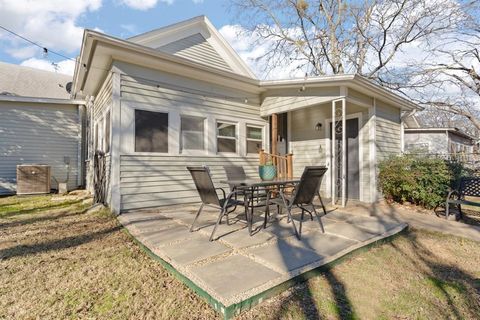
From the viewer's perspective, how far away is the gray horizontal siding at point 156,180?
4.95 metres

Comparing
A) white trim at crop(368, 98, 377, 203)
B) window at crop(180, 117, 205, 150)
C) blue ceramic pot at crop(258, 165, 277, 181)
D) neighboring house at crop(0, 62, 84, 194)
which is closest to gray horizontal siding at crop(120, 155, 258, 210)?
window at crop(180, 117, 205, 150)

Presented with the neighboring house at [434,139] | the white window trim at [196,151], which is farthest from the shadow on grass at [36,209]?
the neighboring house at [434,139]

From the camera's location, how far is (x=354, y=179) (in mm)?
6562

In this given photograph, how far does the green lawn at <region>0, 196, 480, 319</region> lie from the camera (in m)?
1.86

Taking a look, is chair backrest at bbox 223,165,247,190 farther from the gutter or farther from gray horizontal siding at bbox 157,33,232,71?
the gutter

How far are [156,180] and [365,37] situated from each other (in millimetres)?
13097

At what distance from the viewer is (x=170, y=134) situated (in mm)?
5500

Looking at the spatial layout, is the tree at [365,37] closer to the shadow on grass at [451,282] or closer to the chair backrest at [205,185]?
the chair backrest at [205,185]

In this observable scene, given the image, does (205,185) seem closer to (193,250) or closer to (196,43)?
(193,250)

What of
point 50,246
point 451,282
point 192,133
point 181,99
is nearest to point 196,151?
point 192,133

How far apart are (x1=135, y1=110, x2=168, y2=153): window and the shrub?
5144 mm

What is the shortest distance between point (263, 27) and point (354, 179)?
Answer: 11520 millimetres

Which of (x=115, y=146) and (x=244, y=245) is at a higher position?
(x=115, y=146)

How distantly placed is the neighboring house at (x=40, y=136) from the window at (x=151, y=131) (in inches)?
229
